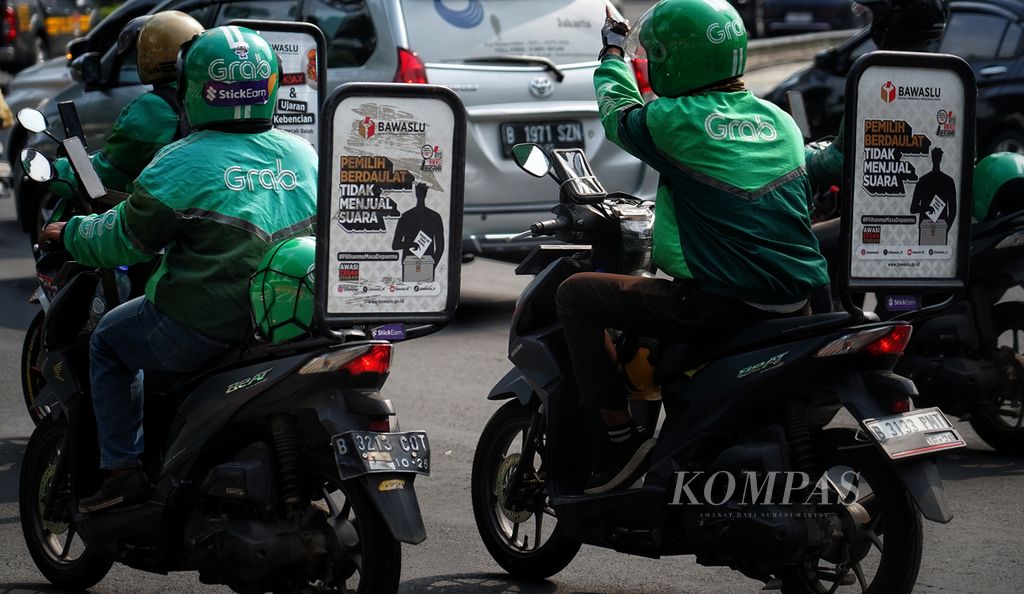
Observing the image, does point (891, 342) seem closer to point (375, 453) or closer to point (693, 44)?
point (693, 44)

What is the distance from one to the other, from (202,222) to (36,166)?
61 centimetres

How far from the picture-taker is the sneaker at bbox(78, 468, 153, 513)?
16.1 feet

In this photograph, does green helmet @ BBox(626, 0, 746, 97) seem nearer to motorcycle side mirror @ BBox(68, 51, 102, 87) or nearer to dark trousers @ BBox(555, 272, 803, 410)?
dark trousers @ BBox(555, 272, 803, 410)

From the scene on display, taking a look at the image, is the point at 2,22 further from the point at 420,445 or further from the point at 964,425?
the point at 420,445

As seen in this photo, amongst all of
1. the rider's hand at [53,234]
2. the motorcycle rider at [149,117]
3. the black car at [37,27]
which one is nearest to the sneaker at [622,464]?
the rider's hand at [53,234]

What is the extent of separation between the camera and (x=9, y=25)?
81.4 feet

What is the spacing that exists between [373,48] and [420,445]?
580 cm

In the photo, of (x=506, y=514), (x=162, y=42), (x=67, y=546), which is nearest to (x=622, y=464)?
(x=506, y=514)

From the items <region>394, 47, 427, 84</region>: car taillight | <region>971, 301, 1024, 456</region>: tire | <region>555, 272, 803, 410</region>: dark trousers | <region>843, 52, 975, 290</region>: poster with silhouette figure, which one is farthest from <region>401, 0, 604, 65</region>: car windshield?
<region>843, 52, 975, 290</region>: poster with silhouette figure

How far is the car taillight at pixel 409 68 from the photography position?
31.4 ft

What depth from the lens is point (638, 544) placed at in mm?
4875

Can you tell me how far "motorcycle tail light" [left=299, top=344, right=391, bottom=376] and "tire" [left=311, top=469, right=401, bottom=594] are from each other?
29 centimetres

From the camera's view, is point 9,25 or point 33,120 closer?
point 33,120

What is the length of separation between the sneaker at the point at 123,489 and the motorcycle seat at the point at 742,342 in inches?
62.5
